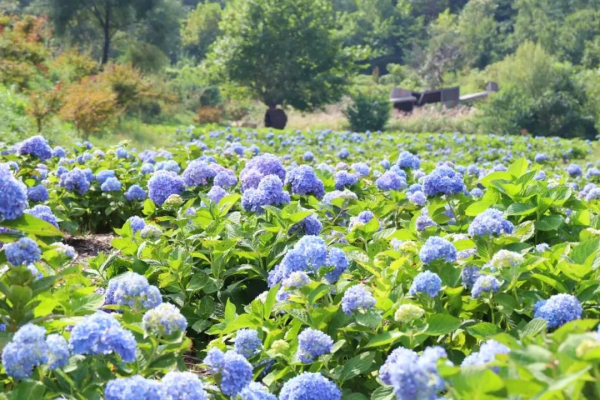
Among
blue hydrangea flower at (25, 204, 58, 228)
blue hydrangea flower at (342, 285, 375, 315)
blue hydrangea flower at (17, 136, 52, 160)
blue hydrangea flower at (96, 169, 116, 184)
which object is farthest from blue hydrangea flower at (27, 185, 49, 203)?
blue hydrangea flower at (342, 285, 375, 315)

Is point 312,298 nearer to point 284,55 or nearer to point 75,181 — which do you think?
point 75,181

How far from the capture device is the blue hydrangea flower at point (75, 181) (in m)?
4.16

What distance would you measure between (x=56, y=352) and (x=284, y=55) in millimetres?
27986

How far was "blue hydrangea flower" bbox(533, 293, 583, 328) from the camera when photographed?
1585 millimetres

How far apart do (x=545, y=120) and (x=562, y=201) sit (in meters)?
23.2

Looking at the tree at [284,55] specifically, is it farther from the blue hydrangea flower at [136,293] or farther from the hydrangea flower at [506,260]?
the blue hydrangea flower at [136,293]

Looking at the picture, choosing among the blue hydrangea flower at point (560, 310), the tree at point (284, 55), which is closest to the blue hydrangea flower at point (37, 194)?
the blue hydrangea flower at point (560, 310)

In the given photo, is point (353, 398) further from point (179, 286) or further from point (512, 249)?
point (179, 286)

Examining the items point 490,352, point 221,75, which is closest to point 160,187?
point 490,352

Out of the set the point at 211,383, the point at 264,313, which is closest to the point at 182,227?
the point at 264,313

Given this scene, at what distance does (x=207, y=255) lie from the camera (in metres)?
2.89

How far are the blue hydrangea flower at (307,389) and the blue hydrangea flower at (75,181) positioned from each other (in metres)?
2.99

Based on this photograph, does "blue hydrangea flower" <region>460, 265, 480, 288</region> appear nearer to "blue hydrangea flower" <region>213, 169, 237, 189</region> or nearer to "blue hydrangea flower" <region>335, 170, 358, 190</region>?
"blue hydrangea flower" <region>335, 170, 358, 190</region>

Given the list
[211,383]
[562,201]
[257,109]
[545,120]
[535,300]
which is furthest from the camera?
[257,109]
